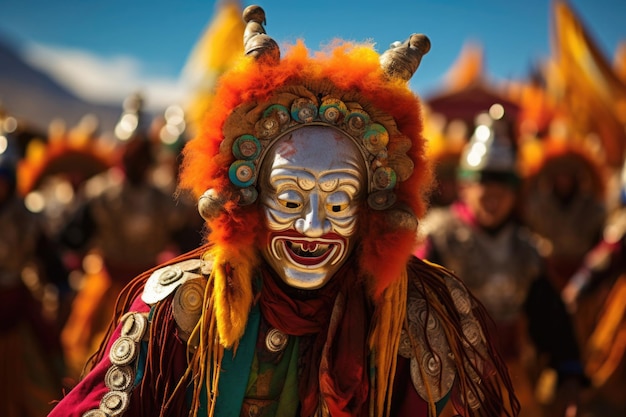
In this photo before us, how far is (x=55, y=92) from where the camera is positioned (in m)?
40.8

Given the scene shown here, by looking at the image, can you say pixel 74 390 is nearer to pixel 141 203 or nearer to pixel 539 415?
pixel 539 415

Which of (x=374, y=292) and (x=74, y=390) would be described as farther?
(x=374, y=292)

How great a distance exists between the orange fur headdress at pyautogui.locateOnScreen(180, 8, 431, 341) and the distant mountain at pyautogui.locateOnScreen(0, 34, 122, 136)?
35.3 meters

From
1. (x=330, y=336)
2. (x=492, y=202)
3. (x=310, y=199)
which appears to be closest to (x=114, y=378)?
(x=330, y=336)

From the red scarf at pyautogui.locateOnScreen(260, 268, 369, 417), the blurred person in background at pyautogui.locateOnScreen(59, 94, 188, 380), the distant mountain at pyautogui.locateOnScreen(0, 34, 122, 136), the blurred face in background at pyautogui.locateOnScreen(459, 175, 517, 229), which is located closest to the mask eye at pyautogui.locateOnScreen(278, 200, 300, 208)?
the red scarf at pyautogui.locateOnScreen(260, 268, 369, 417)

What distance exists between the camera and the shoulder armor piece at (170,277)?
311 centimetres

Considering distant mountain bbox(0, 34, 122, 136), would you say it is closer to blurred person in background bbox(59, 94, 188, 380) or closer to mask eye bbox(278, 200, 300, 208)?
blurred person in background bbox(59, 94, 188, 380)

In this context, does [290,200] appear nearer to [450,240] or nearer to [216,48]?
[450,240]

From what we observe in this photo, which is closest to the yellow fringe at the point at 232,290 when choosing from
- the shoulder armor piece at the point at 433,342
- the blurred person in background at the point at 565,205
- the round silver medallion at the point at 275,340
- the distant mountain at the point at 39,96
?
the round silver medallion at the point at 275,340

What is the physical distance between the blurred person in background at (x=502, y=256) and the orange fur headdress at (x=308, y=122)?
2046 millimetres

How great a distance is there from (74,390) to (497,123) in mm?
3610

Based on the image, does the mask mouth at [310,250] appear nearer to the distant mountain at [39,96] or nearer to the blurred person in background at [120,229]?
the blurred person in background at [120,229]

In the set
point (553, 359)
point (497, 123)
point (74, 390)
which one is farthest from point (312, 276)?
point (497, 123)

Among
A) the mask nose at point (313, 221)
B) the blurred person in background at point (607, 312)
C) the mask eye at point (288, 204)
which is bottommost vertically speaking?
the blurred person in background at point (607, 312)
